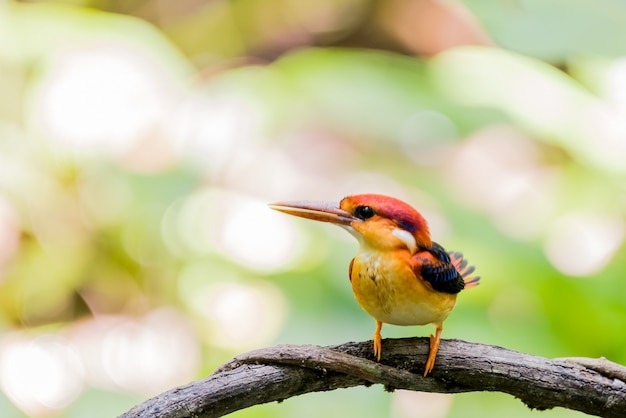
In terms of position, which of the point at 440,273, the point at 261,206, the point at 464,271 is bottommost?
Answer: the point at 440,273

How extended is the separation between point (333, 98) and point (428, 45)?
1.86m

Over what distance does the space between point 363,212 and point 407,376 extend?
227mm

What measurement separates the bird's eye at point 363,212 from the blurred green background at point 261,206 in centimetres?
81

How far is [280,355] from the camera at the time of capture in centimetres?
92

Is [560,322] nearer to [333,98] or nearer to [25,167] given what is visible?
[333,98]

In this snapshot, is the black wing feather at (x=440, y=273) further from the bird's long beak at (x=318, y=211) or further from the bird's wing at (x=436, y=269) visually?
the bird's long beak at (x=318, y=211)

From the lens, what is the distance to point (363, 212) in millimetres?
992

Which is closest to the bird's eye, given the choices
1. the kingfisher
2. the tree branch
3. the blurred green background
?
the kingfisher

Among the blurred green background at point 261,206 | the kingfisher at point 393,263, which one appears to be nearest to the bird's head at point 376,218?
the kingfisher at point 393,263

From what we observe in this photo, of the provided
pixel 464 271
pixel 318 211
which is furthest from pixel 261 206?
pixel 318 211

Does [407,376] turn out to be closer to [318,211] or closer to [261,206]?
[318,211]

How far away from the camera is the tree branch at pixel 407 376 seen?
0.90m

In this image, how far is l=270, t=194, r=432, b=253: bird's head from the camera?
0.98 m

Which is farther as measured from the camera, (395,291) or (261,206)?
(261,206)
